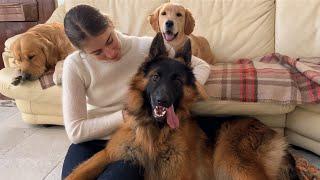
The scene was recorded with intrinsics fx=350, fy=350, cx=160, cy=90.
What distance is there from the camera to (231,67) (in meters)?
2.33

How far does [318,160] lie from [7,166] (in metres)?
1.99

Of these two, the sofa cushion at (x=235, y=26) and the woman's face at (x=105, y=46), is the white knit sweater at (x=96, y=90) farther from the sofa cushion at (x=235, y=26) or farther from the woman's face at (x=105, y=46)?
the sofa cushion at (x=235, y=26)

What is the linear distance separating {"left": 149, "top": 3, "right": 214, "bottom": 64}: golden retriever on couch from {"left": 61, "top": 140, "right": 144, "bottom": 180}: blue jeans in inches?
38.7

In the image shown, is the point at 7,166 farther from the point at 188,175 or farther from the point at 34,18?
the point at 34,18

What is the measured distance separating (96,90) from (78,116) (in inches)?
6.3

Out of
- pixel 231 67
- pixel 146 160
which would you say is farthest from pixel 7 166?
pixel 231 67

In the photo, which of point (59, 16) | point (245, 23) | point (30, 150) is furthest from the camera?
point (59, 16)

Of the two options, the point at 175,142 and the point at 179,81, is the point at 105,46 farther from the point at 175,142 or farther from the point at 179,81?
the point at 175,142

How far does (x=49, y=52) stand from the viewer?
2783 millimetres

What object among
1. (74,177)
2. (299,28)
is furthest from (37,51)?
(299,28)

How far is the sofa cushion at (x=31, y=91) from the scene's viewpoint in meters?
2.53

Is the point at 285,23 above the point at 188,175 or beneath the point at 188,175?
above

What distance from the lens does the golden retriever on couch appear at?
8.25ft

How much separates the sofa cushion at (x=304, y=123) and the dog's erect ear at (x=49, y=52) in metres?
1.81
